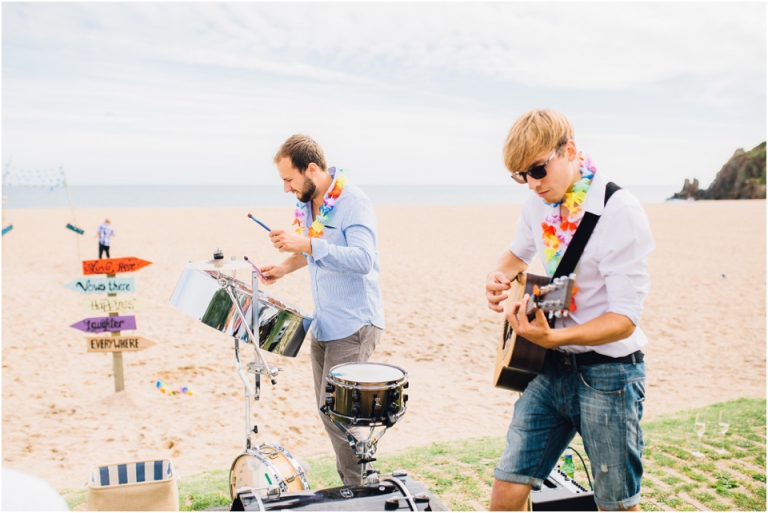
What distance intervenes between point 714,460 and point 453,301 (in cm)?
638

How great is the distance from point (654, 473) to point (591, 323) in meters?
2.43

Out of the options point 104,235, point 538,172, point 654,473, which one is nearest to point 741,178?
point 104,235

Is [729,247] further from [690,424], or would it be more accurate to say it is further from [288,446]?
[288,446]

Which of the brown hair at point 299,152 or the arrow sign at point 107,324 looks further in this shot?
the arrow sign at point 107,324

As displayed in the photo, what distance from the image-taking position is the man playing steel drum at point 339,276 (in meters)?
3.02

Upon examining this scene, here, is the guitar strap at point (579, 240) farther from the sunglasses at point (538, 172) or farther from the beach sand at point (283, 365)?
the beach sand at point (283, 365)

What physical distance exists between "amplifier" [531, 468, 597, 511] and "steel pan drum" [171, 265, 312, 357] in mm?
1333

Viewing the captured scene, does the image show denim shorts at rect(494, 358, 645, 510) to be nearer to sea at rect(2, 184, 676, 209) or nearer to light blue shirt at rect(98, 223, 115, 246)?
light blue shirt at rect(98, 223, 115, 246)

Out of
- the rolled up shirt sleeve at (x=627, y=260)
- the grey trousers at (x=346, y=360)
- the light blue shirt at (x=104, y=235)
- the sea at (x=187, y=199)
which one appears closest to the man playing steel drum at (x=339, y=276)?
the grey trousers at (x=346, y=360)

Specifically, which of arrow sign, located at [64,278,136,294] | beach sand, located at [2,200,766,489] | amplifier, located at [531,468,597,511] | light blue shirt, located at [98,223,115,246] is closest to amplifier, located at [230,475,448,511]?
amplifier, located at [531,468,597,511]

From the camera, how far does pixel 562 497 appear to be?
289cm

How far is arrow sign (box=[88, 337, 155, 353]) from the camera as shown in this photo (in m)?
5.63

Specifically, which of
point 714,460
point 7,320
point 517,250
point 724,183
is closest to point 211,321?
point 517,250

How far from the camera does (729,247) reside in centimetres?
1741
